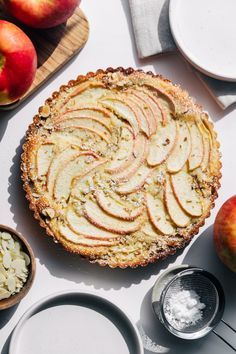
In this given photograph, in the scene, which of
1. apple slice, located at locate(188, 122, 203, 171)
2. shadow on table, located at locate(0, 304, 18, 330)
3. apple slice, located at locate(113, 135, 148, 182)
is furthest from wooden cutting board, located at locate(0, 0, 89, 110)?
shadow on table, located at locate(0, 304, 18, 330)

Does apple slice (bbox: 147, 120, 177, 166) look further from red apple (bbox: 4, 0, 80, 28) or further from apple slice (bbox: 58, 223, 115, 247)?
red apple (bbox: 4, 0, 80, 28)

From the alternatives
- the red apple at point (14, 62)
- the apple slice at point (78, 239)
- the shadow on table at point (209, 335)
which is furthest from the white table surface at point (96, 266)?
the red apple at point (14, 62)

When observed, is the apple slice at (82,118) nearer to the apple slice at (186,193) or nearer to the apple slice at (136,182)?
the apple slice at (136,182)

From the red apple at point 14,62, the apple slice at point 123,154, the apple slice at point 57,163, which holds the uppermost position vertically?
the red apple at point 14,62

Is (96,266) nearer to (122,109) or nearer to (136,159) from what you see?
(136,159)

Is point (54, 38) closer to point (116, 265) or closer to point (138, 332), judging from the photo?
point (116, 265)


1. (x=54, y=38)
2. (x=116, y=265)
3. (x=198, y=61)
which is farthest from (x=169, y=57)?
(x=116, y=265)
